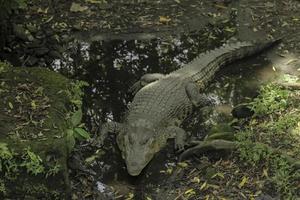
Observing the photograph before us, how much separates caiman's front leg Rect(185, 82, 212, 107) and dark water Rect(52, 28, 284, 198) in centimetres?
13

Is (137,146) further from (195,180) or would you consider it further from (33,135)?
(33,135)

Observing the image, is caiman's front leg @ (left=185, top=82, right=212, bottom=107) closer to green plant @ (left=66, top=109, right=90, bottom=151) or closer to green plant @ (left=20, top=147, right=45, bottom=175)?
green plant @ (left=66, top=109, right=90, bottom=151)

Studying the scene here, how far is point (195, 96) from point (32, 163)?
8.27 feet

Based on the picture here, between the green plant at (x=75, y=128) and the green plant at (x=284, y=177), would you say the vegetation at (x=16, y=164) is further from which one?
the green plant at (x=284, y=177)

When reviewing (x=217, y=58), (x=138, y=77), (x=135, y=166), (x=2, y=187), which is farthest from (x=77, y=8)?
(x=2, y=187)

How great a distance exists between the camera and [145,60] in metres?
7.27

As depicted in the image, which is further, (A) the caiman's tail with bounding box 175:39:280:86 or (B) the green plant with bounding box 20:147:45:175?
(A) the caiman's tail with bounding box 175:39:280:86

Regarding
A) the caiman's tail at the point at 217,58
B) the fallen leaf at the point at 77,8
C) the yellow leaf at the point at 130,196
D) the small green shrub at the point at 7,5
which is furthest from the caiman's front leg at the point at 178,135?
the fallen leaf at the point at 77,8

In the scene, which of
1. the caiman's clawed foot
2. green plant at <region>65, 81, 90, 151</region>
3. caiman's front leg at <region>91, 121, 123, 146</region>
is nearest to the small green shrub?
green plant at <region>65, 81, 90, 151</region>

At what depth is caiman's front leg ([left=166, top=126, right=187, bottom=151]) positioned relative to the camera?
572 centimetres

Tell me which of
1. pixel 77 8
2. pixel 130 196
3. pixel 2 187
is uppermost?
pixel 77 8

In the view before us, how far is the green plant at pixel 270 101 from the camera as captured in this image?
19.8ft

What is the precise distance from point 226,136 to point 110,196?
1.29m

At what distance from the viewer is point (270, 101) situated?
6.14m
